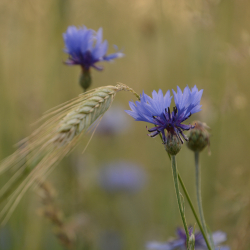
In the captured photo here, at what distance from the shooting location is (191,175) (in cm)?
229

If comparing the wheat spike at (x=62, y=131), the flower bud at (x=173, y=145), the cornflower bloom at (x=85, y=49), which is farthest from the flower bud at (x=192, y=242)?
the cornflower bloom at (x=85, y=49)

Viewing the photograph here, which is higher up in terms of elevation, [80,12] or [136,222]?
[80,12]

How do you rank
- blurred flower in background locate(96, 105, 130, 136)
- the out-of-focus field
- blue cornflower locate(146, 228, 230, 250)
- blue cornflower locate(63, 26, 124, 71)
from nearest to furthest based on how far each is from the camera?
blue cornflower locate(146, 228, 230, 250) → blue cornflower locate(63, 26, 124, 71) → the out-of-focus field → blurred flower in background locate(96, 105, 130, 136)

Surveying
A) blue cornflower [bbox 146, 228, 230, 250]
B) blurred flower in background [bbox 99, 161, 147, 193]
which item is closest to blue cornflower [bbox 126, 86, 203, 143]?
blue cornflower [bbox 146, 228, 230, 250]

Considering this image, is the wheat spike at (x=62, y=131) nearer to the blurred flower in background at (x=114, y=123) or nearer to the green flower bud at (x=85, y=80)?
the green flower bud at (x=85, y=80)

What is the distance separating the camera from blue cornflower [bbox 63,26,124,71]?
1181 millimetres

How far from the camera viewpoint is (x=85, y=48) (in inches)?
47.2

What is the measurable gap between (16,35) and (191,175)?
157cm

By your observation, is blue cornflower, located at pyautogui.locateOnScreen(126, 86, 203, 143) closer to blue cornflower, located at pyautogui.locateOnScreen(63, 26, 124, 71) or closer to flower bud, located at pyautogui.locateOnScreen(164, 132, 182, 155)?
flower bud, located at pyautogui.locateOnScreen(164, 132, 182, 155)

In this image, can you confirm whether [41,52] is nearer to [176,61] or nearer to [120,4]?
[120,4]

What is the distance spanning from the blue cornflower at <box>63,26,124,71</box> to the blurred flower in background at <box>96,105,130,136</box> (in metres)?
1.44

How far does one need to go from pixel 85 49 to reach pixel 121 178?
1445 millimetres

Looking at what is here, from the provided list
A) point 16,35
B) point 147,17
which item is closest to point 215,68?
point 147,17

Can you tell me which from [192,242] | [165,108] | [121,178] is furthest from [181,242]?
[121,178]
